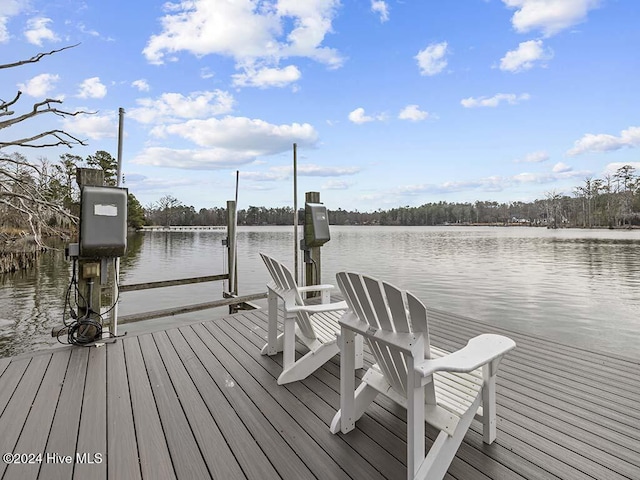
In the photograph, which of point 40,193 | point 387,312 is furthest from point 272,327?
point 40,193

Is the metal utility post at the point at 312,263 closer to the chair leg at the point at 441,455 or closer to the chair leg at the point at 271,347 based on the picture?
the chair leg at the point at 271,347

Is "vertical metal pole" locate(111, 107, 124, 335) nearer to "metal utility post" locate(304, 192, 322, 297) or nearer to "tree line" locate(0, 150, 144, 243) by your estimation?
"tree line" locate(0, 150, 144, 243)

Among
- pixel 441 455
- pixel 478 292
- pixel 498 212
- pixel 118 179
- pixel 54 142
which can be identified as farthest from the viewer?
pixel 498 212

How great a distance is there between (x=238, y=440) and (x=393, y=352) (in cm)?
92

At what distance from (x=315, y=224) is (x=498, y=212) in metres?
71.6

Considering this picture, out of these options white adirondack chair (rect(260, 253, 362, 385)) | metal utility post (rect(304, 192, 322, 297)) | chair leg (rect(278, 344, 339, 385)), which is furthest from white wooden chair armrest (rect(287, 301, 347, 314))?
metal utility post (rect(304, 192, 322, 297))

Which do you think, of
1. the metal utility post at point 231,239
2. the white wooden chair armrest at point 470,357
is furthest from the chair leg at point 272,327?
the metal utility post at point 231,239

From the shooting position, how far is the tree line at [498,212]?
144 ft

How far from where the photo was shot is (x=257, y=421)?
1.81 metres

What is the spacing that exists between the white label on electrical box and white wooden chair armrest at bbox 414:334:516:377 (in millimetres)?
2715

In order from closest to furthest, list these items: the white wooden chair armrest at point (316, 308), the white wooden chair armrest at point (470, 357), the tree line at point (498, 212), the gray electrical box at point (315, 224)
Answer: the white wooden chair armrest at point (470, 357) < the white wooden chair armrest at point (316, 308) < the gray electrical box at point (315, 224) < the tree line at point (498, 212)

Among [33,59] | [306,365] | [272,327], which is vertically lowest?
[306,365]

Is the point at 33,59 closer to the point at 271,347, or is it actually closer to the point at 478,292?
the point at 271,347

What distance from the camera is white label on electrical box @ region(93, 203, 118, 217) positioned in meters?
2.72
